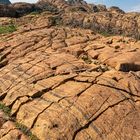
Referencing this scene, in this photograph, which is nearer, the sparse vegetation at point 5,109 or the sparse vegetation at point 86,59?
the sparse vegetation at point 5,109

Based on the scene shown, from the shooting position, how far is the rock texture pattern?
22.5m

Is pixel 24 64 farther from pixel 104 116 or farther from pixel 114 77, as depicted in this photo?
pixel 104 116

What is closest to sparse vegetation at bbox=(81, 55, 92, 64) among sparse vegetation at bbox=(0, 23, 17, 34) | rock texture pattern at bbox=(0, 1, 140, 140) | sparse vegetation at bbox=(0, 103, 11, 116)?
rock texture pattern at bbox=(0, 1, 140, 140)

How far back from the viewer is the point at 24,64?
31453 mm

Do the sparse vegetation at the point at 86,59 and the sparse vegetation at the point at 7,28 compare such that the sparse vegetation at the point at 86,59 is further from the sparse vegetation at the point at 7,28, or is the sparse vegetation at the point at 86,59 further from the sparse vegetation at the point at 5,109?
the sparse vegetation at the point at 7,28

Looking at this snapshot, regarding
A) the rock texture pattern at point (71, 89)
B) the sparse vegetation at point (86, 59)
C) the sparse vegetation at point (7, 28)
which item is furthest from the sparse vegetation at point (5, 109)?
the sparse vegetation at point (7, 28)

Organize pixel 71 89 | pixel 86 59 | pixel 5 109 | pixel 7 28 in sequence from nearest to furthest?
pixel 71 89 → pixel 5 109 → pixel 86 59 → pixel 7 28

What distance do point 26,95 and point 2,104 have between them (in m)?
2.03

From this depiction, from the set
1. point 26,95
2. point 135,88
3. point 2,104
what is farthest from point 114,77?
point 2,104

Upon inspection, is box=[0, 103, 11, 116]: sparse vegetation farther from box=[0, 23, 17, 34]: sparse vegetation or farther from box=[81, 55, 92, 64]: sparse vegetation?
box=[0, 23, 17, 34]: sparse vegetation

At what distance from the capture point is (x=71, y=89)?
25.5 meters

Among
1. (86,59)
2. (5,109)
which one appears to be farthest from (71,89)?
(86,59)

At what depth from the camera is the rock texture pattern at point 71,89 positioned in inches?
886

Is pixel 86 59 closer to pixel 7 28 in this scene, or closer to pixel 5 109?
pixel 5 109
